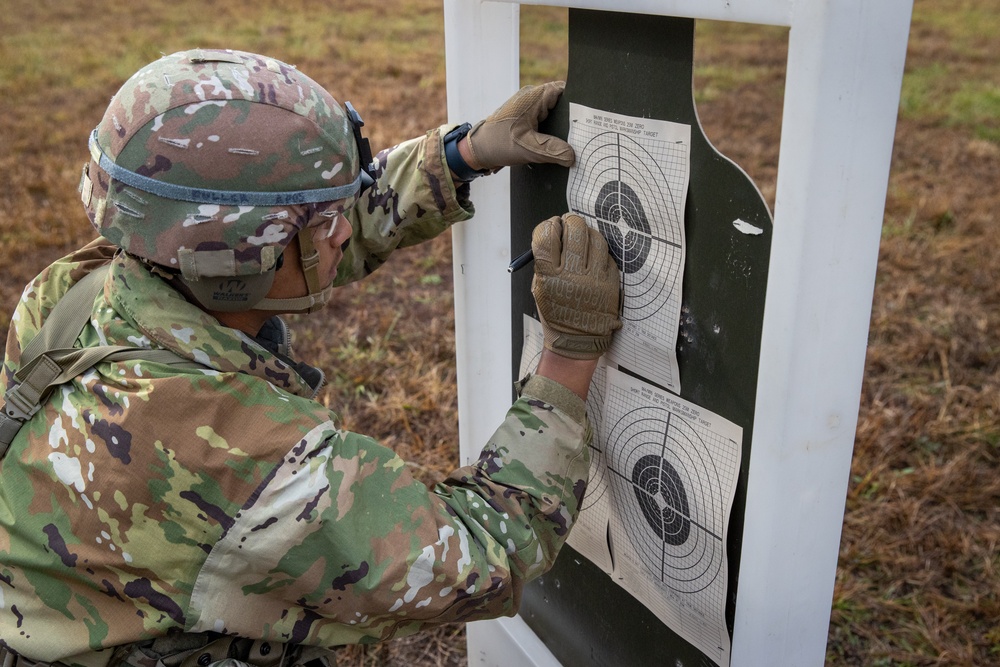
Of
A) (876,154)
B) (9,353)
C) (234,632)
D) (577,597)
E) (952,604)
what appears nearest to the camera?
(876,154)

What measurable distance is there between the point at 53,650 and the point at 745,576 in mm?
1015

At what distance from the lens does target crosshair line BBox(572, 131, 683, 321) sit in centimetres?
138

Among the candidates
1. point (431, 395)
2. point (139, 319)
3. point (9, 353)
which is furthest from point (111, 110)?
Answer: point (431, 395)

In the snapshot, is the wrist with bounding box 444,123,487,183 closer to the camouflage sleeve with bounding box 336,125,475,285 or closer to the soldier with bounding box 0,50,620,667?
the camouflage sleeve with bounding box 336,125,475,285

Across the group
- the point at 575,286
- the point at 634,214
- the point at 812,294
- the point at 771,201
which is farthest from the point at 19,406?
the point at 771,201

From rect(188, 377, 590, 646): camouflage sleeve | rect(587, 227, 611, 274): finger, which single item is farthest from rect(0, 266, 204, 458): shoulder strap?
rect(587, 227, 611, 274): finger

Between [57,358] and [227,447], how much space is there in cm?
32

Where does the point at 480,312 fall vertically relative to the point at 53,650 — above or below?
above

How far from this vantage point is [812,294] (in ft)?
3.74

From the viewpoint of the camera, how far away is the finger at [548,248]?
4.82 feet

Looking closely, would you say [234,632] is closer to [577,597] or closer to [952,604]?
[577,597]

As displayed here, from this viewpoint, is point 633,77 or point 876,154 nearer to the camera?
point 876,154

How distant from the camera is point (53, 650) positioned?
1367 mm

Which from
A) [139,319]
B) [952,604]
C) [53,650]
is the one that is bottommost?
[952,604]
